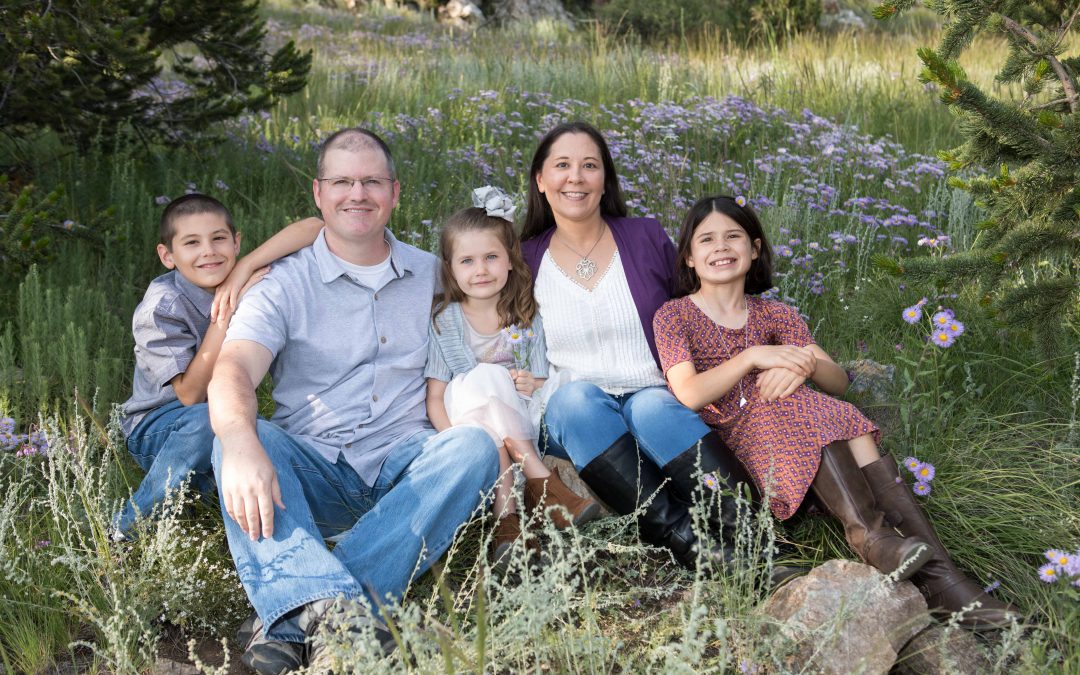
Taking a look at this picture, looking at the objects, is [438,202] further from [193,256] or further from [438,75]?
[438,75]

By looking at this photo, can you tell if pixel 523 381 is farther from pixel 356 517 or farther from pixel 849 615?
pixel 849 615

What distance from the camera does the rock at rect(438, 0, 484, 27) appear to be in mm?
18328

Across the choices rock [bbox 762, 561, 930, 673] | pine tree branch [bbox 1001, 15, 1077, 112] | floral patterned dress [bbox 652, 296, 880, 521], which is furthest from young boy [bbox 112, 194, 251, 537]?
pine tree branch [bbox 1001, 15, 1077, 112]

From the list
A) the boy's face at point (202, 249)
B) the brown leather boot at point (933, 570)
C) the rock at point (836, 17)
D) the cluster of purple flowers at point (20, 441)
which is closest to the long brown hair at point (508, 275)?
the boy's face at point (202, 249)

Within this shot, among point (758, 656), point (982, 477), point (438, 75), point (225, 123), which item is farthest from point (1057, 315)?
point (438, 75)

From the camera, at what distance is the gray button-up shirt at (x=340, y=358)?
10.5 feet

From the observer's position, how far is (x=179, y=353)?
3.18 metres

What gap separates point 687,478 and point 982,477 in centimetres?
103

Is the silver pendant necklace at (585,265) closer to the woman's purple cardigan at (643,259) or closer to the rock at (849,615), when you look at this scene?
the woman's purple cardigan at (643,259)

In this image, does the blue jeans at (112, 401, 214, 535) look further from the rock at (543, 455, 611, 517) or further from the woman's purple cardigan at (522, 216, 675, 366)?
the woman's purple cardigan at (522, 216, 675, 366)

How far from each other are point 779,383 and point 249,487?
1.72 m

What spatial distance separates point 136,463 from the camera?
352cm

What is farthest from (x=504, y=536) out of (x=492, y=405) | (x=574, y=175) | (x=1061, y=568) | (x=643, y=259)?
A: (x=1061, y=568)

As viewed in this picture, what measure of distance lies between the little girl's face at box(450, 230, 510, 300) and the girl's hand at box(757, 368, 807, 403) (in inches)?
41.7
